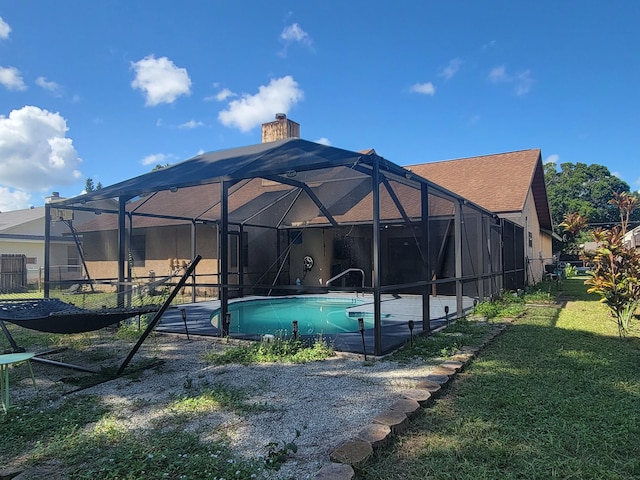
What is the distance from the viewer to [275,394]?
3.58 metres

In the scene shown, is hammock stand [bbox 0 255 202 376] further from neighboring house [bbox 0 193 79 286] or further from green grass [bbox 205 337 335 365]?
neighboring house [bbox 0 193 79 286]

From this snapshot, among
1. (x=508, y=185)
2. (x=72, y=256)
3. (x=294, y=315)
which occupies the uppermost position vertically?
(x=508, y=185)

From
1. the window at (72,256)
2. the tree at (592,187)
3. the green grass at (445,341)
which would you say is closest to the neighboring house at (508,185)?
the green grass at (445,341)

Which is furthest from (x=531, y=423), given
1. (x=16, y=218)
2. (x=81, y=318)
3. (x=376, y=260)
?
(x=16, y=218)

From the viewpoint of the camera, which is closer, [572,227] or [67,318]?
[67,318]

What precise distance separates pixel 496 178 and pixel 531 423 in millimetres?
12794

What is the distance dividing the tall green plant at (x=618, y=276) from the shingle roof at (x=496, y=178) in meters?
5.61

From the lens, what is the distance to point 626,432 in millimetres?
2713

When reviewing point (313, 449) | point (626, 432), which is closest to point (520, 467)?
point (626, 432)

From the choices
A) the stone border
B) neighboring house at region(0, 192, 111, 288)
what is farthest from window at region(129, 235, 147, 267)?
the stone border

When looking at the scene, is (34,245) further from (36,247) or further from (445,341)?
(445,341)

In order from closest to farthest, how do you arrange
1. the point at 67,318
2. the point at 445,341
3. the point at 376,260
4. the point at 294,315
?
the point at 67,318
the point at 376,260
the point at 445,341
the point at 294,315

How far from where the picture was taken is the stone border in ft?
7.20

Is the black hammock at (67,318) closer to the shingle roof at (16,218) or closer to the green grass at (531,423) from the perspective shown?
the green grass at (531,423)
